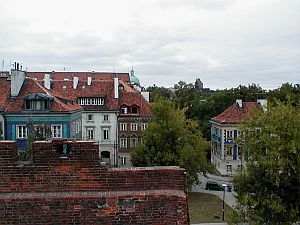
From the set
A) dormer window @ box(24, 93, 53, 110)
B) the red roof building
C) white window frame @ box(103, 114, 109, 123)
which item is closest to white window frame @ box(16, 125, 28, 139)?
dormer window @ box(24, 93, 53, 110)

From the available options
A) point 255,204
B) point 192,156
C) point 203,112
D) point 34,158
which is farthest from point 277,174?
point 203,112

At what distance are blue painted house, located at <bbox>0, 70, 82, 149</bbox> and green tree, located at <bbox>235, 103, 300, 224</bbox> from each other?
16.4 m

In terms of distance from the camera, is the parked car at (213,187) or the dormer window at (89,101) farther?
the dormer window at (89,101)

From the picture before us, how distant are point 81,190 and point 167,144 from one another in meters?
27.0

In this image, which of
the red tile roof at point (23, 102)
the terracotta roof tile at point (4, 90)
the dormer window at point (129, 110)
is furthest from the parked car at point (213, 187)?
the terracotta roof tile at point (4, 90)

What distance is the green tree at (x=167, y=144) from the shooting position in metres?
33.2

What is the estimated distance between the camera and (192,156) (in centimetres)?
3369

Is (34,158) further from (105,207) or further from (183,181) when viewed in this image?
(183,181)

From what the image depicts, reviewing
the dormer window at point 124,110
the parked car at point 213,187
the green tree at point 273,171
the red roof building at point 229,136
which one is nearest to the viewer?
the green tree at point 273,171

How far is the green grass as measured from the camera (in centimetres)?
2812

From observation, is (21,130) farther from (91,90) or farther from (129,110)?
(129,110)

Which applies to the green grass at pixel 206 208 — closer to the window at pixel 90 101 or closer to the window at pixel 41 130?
the window at pixel 41 130

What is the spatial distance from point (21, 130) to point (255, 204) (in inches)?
795

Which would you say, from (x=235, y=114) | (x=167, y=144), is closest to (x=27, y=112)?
(x=167, y=144)
